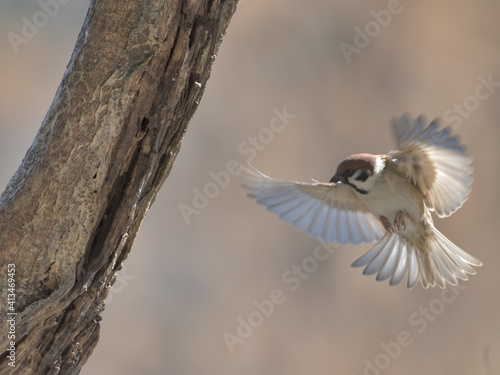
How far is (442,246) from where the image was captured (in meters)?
2.76

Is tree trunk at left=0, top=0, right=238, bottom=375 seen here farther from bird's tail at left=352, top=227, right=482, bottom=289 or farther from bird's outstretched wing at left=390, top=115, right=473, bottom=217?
bird's tail at left=352, top=227, right=482, bottom=289

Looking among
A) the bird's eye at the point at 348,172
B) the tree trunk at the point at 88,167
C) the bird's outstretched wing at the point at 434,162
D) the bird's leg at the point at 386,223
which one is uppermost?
the bird's outstretched wing at the point at 434,162

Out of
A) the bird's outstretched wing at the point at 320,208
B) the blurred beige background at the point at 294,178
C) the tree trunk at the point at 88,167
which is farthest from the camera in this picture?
the blurred beige background at the point at 294,178

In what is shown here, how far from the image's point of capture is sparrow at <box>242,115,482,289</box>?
97.7 inches

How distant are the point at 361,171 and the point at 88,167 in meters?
1.26

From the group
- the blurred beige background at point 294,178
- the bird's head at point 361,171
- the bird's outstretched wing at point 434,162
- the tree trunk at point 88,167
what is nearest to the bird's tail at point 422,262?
the bird's outstretched wing at point 434,162

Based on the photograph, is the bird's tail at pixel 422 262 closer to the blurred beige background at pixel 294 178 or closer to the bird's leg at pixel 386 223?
the bird's leg at pixel 386 223

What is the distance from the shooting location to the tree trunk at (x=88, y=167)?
1552 millimetres

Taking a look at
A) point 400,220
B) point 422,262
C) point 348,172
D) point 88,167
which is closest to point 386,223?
point 400,220

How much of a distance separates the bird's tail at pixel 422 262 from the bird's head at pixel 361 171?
13.6 inches

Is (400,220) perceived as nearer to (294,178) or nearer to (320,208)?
(320,208)

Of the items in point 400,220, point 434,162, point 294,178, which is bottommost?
point 400,220

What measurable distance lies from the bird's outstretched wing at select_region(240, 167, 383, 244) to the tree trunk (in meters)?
1.02

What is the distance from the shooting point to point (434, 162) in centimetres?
245
